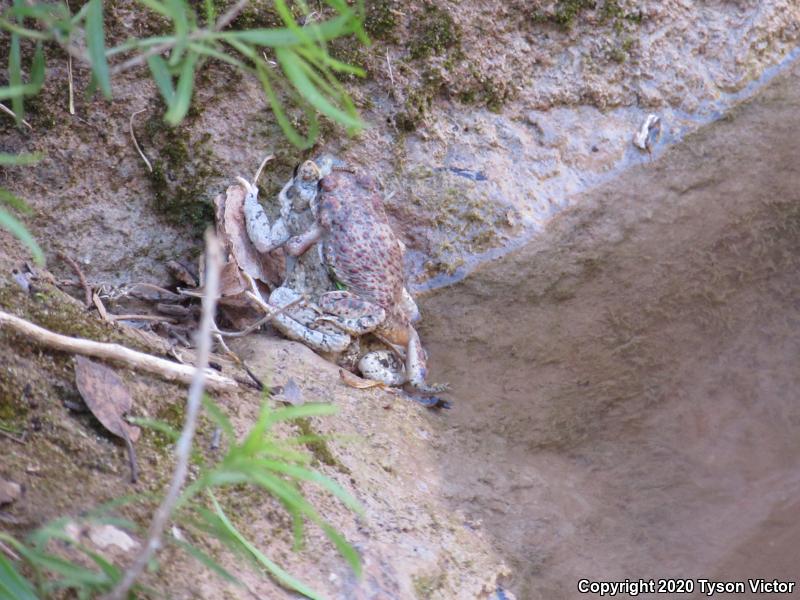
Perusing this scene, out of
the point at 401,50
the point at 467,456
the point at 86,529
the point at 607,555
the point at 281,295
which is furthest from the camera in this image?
the point at 401,50

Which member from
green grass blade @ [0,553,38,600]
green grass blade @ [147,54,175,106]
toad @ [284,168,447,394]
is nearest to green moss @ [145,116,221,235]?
toad @ [284,168,447,394]

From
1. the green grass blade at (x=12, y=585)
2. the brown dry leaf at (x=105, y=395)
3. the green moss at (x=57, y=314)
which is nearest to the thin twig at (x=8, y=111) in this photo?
the green moss at (x=57, y=314)

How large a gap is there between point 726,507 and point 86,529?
8.90 feet

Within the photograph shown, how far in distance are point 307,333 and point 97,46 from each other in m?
2.64

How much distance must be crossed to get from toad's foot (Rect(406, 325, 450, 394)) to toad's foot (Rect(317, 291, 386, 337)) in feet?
0.76

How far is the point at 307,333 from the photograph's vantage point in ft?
15.6

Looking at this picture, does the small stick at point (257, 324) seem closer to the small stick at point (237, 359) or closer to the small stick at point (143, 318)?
the small stick at point (237, 359)

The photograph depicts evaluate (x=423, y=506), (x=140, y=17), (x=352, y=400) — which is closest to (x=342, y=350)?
(x=352, y=400)

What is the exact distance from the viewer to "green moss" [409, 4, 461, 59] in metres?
5.46

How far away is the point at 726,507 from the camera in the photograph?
3969mm

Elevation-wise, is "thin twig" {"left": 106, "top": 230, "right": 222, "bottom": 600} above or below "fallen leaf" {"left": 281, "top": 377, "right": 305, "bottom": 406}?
below

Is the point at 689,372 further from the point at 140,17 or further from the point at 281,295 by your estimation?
the point at 140,17

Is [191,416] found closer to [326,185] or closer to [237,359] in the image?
[237,359]

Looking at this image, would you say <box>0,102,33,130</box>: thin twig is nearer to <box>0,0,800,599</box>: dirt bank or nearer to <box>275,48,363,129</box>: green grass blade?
<box>0,0,800,599</box>: dirt bank
